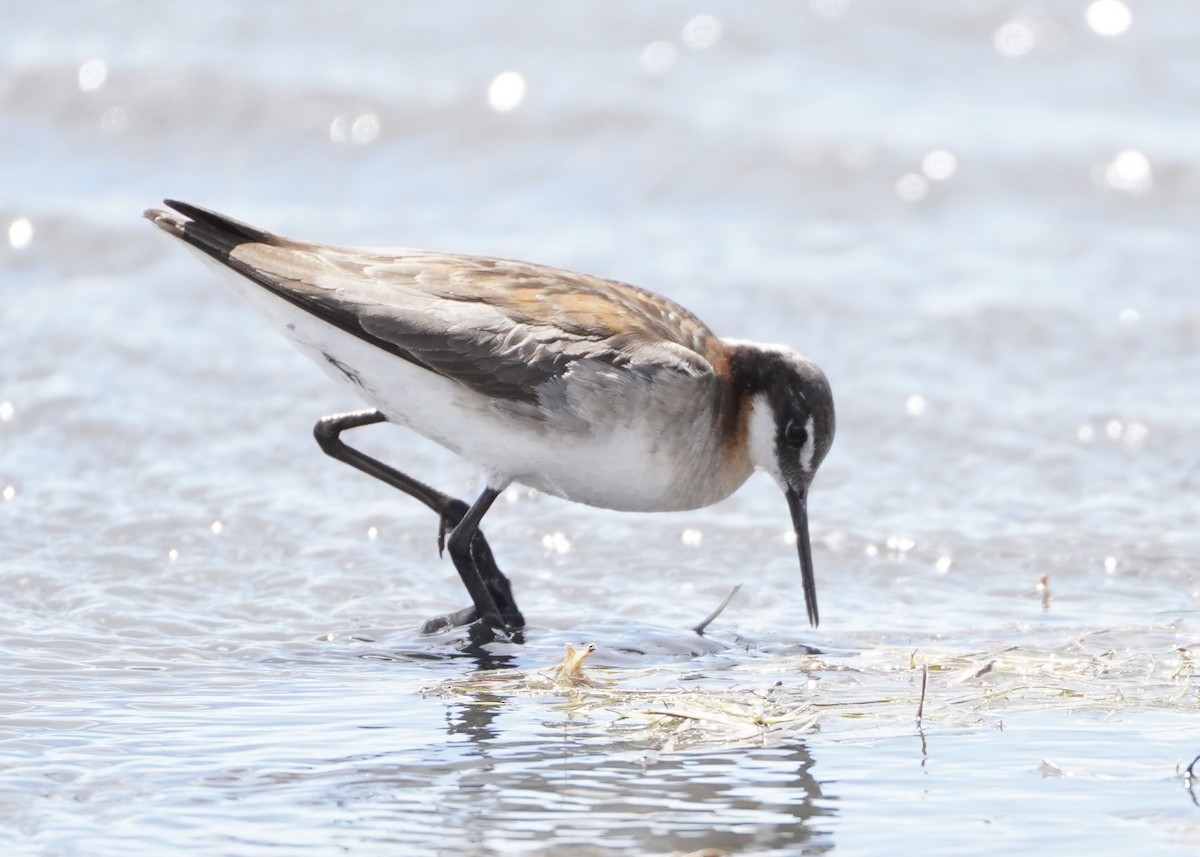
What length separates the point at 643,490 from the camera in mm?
7020

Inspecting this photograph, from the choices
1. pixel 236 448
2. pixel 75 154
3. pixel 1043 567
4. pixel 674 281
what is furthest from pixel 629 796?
pixel 75 154

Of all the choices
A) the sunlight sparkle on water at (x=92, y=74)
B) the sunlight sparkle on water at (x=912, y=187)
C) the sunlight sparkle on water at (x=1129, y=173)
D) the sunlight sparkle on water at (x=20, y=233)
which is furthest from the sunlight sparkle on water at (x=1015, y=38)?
the sunlight sparkle on water at (x=20, y=233)

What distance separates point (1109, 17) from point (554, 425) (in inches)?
406

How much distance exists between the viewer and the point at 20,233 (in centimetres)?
1227

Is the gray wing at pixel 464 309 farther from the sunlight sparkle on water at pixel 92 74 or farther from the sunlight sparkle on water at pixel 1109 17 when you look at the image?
the sunlight sparkle on water at pixel 1109 17

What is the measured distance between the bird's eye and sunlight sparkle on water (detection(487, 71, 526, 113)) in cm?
757

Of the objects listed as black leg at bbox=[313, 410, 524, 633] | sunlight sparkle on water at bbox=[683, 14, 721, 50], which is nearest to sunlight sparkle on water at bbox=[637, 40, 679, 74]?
sunlight sparkle on water at bbox=[683, 14, 721, 50]

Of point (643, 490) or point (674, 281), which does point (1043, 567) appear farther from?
point (674, 281)

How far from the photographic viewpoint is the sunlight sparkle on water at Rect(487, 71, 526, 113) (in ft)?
47.2

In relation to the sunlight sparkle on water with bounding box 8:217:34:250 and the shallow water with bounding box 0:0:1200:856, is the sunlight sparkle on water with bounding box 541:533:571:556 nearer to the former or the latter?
the shallow water with bounding box 0:0:1200:856

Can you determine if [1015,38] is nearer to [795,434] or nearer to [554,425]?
[795,434]

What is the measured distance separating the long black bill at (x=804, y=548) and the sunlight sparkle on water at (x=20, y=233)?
6680mm

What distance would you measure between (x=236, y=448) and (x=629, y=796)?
4767 mm

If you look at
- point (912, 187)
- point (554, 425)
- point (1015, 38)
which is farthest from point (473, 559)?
point (1015, 38)
